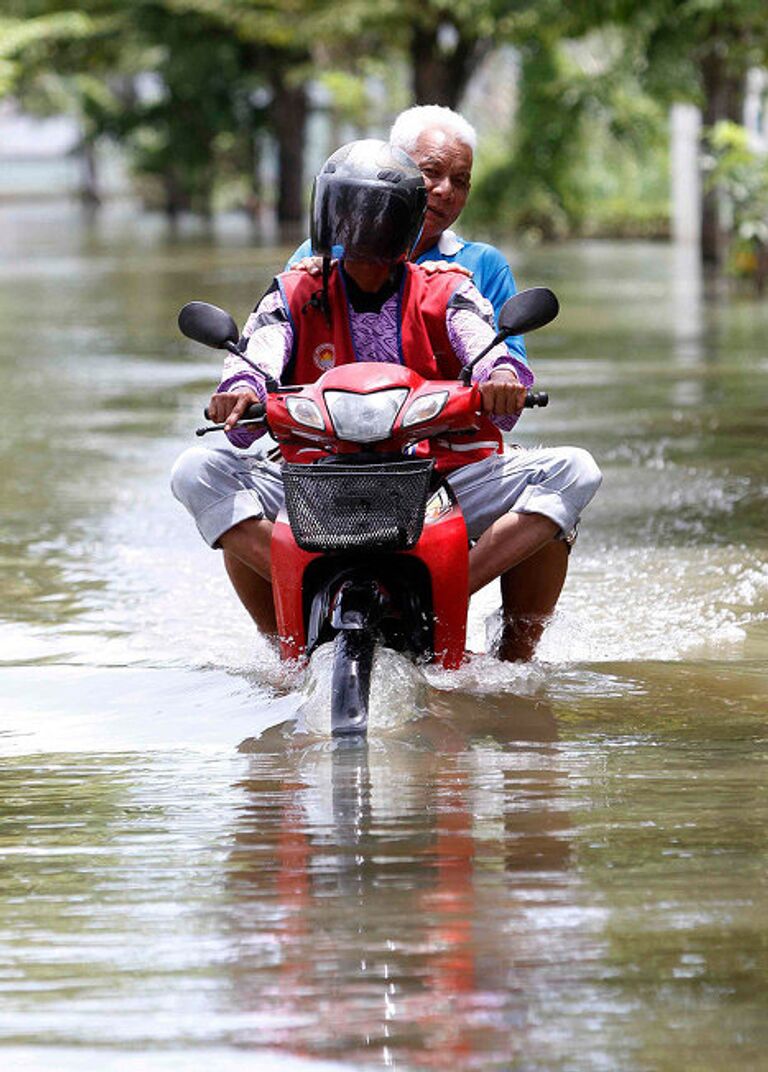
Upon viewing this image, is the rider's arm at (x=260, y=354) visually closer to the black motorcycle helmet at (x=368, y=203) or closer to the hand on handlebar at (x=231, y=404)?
the hand on handlebar at (x=231, y=404)

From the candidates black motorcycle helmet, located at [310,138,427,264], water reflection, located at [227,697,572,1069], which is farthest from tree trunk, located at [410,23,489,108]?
water reflection, located at [227,697,572,1069]

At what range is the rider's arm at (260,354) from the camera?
209 inches

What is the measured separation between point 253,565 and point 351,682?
718 mm

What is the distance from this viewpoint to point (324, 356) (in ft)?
18.2

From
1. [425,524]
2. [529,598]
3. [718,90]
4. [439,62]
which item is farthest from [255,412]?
[439,62]

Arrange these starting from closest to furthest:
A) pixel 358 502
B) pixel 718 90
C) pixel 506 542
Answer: pixel 358 502 < pixel 506 542 < pixel 718 90

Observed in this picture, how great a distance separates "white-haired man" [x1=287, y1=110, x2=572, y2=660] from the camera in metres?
5.90

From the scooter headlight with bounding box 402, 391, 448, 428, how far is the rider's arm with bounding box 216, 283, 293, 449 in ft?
1.41

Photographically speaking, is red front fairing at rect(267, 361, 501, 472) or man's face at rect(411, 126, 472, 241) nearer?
red front fairing at rect(267, 361, 501, 472)

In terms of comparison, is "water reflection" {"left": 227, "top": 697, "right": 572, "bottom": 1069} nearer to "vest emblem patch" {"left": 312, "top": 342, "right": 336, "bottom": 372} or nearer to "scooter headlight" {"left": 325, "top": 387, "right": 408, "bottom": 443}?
"scooter headlight" {"left": 325, "top": 387, "right": 408, "bottom": 443}

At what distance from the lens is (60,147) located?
127m

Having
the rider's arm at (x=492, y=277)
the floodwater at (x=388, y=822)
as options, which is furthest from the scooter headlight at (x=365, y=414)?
the rider's arm at (x=492, y=277)

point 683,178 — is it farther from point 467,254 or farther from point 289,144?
point 467,254

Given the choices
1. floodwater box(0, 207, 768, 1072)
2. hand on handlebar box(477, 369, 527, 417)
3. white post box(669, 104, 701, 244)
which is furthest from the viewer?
white post box(669, 104, 701, 244)
